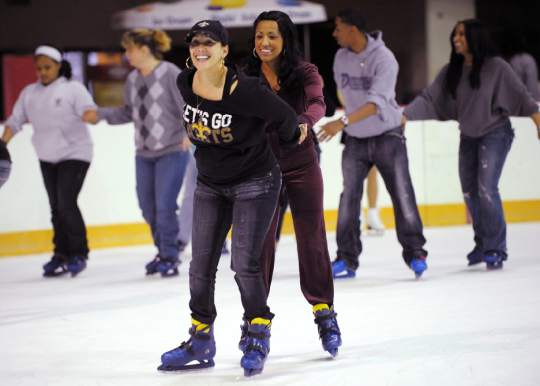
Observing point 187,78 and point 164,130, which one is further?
point 164,130

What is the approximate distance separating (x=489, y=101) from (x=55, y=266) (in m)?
2.74

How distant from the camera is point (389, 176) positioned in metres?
5.48

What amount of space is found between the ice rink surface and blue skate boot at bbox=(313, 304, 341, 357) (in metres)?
0.05

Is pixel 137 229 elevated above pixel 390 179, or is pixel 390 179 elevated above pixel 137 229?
pixel 390 179

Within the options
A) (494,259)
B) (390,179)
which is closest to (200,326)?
(390,179)

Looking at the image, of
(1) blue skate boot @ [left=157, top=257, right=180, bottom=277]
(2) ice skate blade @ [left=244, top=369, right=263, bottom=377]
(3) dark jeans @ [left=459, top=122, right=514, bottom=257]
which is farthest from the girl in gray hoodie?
(2) ice skate blade @ [left=244, top=369, right=263, bottom=377]

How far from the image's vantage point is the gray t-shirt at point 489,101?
219 inches

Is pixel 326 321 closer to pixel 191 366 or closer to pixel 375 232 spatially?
pixel 191 366

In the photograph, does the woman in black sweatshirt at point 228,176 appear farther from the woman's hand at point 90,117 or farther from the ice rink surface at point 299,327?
the woman's hand at point 90,117

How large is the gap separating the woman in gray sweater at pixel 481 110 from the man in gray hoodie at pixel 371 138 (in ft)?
0.88

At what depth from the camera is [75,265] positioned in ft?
20.6

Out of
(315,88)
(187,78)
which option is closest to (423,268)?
(315,88)

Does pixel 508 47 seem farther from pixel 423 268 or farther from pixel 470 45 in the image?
pixel 423 268

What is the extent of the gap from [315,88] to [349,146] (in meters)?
1.95
